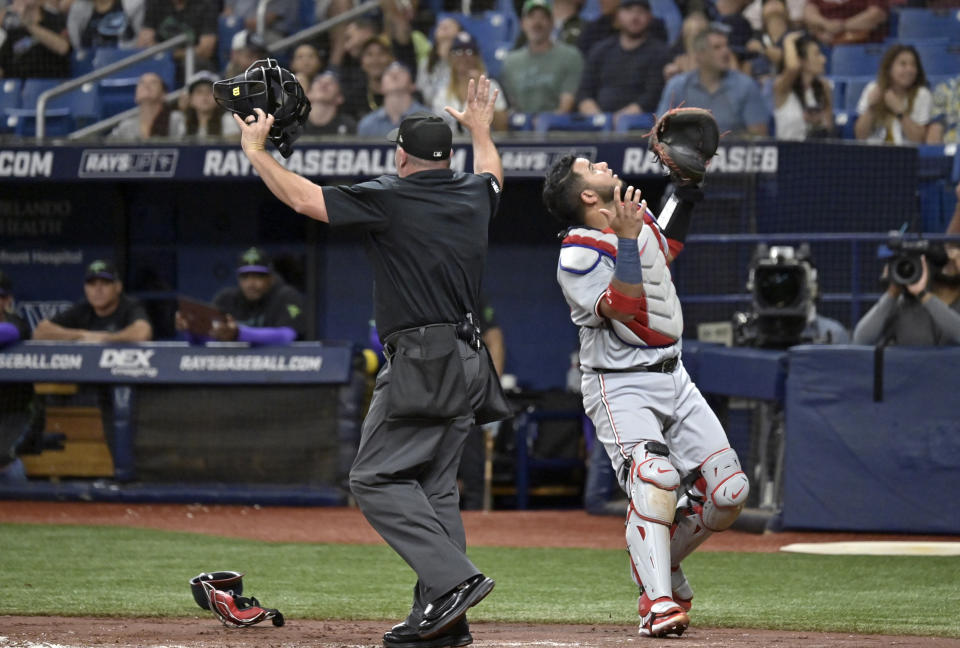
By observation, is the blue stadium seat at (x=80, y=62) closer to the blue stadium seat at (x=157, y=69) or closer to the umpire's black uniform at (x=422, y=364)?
the blue stadium seat at (x=157, y=69)

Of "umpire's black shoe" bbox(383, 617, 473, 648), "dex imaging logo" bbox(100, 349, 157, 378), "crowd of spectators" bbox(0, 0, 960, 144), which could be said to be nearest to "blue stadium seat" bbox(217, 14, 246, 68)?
"crowd of spectators" bbox(0, 0, 960, 144)

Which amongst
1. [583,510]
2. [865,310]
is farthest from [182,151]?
[865,310]

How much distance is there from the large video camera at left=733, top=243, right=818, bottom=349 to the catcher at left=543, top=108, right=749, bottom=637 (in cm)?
379

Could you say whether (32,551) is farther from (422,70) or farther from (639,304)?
(422,70)

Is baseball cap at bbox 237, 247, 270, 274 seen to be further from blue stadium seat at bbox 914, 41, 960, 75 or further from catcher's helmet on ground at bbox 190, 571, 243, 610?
catcher's helmet on ground at bbox 190, 571, 243, 610

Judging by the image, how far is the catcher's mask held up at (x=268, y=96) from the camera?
4.84 metres

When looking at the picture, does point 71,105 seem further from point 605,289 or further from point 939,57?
point 605,289

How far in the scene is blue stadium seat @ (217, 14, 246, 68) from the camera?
A: 13.6 m

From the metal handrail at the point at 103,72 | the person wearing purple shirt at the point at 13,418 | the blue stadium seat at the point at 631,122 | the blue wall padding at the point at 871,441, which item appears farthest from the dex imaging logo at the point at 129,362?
the blue wall padding at the point at 871,441

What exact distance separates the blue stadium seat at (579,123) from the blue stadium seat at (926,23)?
281 cm

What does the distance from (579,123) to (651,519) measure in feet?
24.3

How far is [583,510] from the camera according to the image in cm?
1095

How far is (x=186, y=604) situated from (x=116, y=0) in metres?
9.57

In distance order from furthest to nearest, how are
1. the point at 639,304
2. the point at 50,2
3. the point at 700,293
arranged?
the point at 50,2 → the point at 700,293 → the point at 639,304
